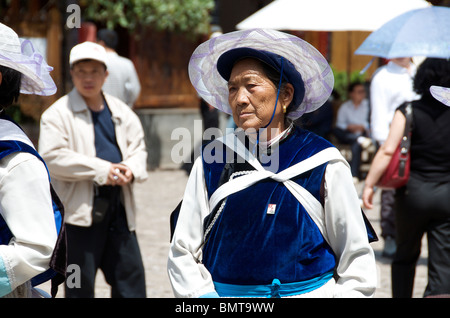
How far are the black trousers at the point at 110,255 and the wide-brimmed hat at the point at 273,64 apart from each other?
1.87 m

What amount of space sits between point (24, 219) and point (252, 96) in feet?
3.24

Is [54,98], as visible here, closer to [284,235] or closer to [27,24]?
[27,24]

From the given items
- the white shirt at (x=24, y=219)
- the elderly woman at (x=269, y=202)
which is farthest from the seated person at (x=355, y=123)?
the white shirt at (x=24, y=219)

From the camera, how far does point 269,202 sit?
3.10m

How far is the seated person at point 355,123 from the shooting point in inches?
477

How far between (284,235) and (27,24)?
10226 millimetres

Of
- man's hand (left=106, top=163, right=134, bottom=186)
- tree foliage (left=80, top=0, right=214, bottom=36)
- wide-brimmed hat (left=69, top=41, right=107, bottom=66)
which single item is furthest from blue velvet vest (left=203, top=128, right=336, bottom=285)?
tree foliage (left=80, top=0, right=214, bottom=36)

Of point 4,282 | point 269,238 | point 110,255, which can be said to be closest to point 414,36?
point 110,255

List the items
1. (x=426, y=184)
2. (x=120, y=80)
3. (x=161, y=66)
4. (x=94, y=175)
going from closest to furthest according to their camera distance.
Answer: (x=94, y=175) < (x=426, y=184) < (x=120, y=80) < (x=161, y=66)

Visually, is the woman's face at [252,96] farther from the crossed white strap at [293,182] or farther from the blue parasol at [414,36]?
the blue parasol at [414,36]

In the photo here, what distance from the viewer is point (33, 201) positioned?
2996mm

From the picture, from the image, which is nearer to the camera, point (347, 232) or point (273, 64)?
point (347, 232)

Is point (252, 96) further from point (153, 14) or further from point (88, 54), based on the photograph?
point (153, 14)

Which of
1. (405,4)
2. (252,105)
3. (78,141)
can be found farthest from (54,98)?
(252,105)
